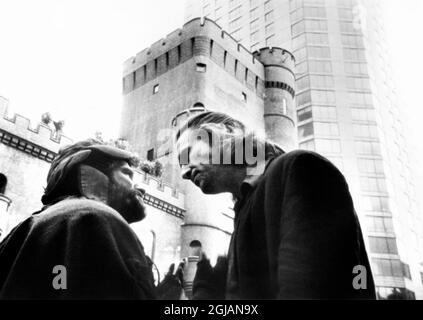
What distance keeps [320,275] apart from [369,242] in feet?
99.8

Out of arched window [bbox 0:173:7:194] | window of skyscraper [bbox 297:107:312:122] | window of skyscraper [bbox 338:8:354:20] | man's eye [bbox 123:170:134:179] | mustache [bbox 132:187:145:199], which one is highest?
window of skyscraper [bbox 338:8:354:20]

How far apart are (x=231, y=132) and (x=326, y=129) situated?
33783 millimetres

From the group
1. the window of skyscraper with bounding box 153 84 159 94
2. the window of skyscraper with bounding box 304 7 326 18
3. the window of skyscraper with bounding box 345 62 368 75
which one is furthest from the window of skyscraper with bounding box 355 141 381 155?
the window of skyscraper with bounding box 153 84 159 94

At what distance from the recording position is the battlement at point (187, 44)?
87.2ft

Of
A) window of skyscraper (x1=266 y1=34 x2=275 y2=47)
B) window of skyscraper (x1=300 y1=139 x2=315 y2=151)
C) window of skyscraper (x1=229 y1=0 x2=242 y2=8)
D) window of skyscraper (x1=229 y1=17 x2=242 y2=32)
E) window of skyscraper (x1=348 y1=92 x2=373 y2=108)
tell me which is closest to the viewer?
window of skyscraper (x1=300 y1=139 x2=315 y2=151)

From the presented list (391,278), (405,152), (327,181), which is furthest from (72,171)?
(405,152)

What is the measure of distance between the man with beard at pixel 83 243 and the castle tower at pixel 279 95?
25544mm

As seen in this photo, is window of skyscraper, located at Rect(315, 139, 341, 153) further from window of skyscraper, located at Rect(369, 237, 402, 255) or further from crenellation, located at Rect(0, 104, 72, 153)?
crenellation, located at Rect(0, 104, 72, 153)

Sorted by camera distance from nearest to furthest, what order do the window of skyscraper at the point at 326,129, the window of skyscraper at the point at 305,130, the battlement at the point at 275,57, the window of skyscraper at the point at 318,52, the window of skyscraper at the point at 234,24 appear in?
the battlement at the point at 275,57 < the window of skyscraper at the point at 326,129 < the window of skyscraper at the point at 305,130 < the window of skyscraper at the point at 318,52 < the window of skyscraper at the point at 234,24

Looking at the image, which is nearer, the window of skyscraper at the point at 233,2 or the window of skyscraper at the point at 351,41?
the window of skyscraper at the point at 351,41

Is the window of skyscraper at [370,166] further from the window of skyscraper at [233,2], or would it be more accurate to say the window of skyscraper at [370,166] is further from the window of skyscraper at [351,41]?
the window of skyscraper at [233,2]

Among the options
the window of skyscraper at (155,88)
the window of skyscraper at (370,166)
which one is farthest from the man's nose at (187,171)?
the window of skyscraper at (370,166)

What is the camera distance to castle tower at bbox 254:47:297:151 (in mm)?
28297
